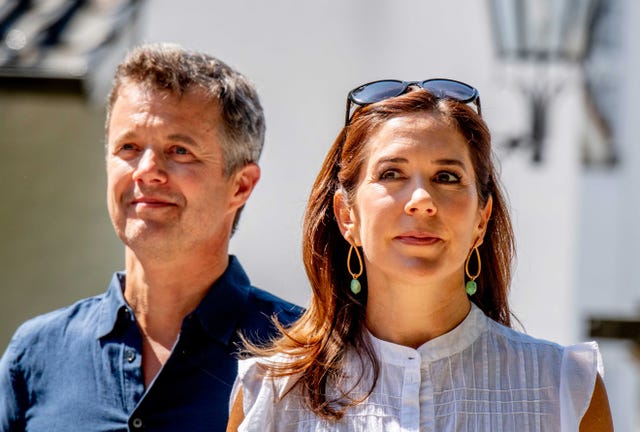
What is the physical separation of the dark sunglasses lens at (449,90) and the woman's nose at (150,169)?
70 cm

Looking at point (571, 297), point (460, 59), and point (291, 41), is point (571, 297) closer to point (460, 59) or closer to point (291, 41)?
point (460, 59)

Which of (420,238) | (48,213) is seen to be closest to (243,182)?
(420,238)

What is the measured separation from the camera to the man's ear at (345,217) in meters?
2.38

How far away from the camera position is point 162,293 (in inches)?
112

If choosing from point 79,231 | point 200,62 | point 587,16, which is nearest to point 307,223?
point 200,62

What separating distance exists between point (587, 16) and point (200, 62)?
4682 mm

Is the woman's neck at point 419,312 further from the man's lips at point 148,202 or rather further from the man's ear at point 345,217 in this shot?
the man's lips at point 148,202

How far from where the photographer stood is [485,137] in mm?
2373

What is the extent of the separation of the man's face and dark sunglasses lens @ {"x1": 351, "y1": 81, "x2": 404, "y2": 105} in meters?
0.55

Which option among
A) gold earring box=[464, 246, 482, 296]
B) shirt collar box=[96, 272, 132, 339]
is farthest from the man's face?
gold earring box=[464, 246, 482, 296]

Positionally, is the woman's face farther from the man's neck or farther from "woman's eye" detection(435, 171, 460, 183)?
the man's neck

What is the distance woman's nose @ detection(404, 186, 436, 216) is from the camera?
7.13ft

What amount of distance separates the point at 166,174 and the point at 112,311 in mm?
350

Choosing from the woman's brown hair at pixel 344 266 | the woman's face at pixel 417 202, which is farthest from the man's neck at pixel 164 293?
the woman's face at pixel 417 202
